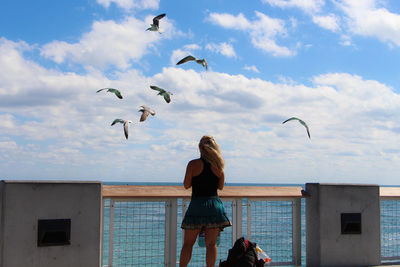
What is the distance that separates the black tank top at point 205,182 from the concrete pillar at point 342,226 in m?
2.03

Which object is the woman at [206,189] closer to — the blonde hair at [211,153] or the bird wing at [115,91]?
the blonde hair at [211,153]

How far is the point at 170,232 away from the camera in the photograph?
554 centimetres

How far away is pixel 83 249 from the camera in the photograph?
5.07 metres

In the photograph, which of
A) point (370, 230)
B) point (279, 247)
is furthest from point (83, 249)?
point (370, 230)

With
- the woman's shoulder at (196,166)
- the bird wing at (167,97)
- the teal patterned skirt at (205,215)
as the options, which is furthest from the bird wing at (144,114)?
the teal patterned skirt at (205,215)

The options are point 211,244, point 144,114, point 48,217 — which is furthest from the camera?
point 144,114

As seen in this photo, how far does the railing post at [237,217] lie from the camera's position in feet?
18.8

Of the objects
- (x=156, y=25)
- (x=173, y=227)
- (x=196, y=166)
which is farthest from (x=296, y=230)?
(x=156, y=25)

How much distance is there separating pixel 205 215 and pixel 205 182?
0.34 m

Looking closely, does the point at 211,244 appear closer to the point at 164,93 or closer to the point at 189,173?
the point at 189,173

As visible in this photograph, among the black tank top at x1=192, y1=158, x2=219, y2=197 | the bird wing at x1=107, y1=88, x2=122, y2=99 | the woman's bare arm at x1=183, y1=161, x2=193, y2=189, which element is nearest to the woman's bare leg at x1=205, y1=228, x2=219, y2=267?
the black tank top at x1=192, y1=158, x2=219, y2=197

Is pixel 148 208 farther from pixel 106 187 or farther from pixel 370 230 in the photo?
pixel 370 230

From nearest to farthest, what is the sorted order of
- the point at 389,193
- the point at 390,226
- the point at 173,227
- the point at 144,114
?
the point at 173,227 → the point at 144,114 → the point at 389,193 → the point at 390,226

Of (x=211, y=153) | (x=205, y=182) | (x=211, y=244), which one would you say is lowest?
(x=211, y=244)
